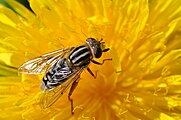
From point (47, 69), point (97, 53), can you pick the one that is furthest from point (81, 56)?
point (47, 69)

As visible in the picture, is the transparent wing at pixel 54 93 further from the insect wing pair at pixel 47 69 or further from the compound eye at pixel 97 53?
the compound eye at pixel 97 53

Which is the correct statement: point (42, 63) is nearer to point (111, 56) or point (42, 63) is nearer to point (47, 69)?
point (47, 69)

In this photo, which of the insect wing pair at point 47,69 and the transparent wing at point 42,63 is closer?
the insect wing pair at point 47,69

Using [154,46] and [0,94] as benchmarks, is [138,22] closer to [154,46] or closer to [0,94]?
[154,46]

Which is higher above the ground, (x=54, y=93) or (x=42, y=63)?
(x=42, y=63)

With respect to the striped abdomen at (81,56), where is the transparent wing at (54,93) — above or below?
below

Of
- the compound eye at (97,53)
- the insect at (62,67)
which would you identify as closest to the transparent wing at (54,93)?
the insect at (62,67)
